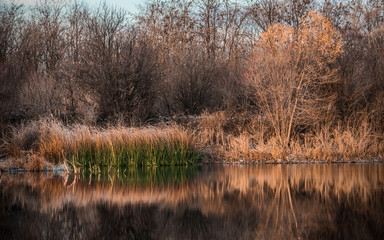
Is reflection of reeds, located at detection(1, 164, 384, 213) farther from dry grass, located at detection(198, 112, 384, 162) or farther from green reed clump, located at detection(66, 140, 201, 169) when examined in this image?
dry grass, located at detection(198, 112, 384, 162)

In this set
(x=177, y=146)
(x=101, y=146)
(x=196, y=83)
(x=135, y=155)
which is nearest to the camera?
(x=101, y=146)

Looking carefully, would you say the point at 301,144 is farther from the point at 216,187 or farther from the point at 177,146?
the point at 216,187

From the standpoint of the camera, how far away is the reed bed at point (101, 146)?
567 inches

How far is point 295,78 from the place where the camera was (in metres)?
17.1

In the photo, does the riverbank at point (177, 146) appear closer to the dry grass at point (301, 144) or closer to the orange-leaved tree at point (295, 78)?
the dry grass at point (301, 144)

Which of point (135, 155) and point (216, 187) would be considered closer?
point (216, 187)

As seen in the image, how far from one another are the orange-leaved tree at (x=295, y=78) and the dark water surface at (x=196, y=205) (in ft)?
13.7

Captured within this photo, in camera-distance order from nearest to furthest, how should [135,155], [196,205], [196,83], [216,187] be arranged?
1. [196,205]
2. [216,187]
3. [135,155]
4. [196,83]

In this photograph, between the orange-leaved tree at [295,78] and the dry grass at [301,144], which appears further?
the orange-leaved tree at [295,78]

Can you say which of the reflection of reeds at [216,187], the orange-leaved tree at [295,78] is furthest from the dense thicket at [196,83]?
the reflection of reeds at [216,187]

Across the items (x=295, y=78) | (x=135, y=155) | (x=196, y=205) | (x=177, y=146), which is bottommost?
(x=196, y=205)

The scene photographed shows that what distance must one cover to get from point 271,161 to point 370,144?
4156 millimetres

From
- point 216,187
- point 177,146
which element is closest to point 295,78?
point 177,146

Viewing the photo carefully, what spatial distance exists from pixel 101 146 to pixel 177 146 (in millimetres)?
2735
